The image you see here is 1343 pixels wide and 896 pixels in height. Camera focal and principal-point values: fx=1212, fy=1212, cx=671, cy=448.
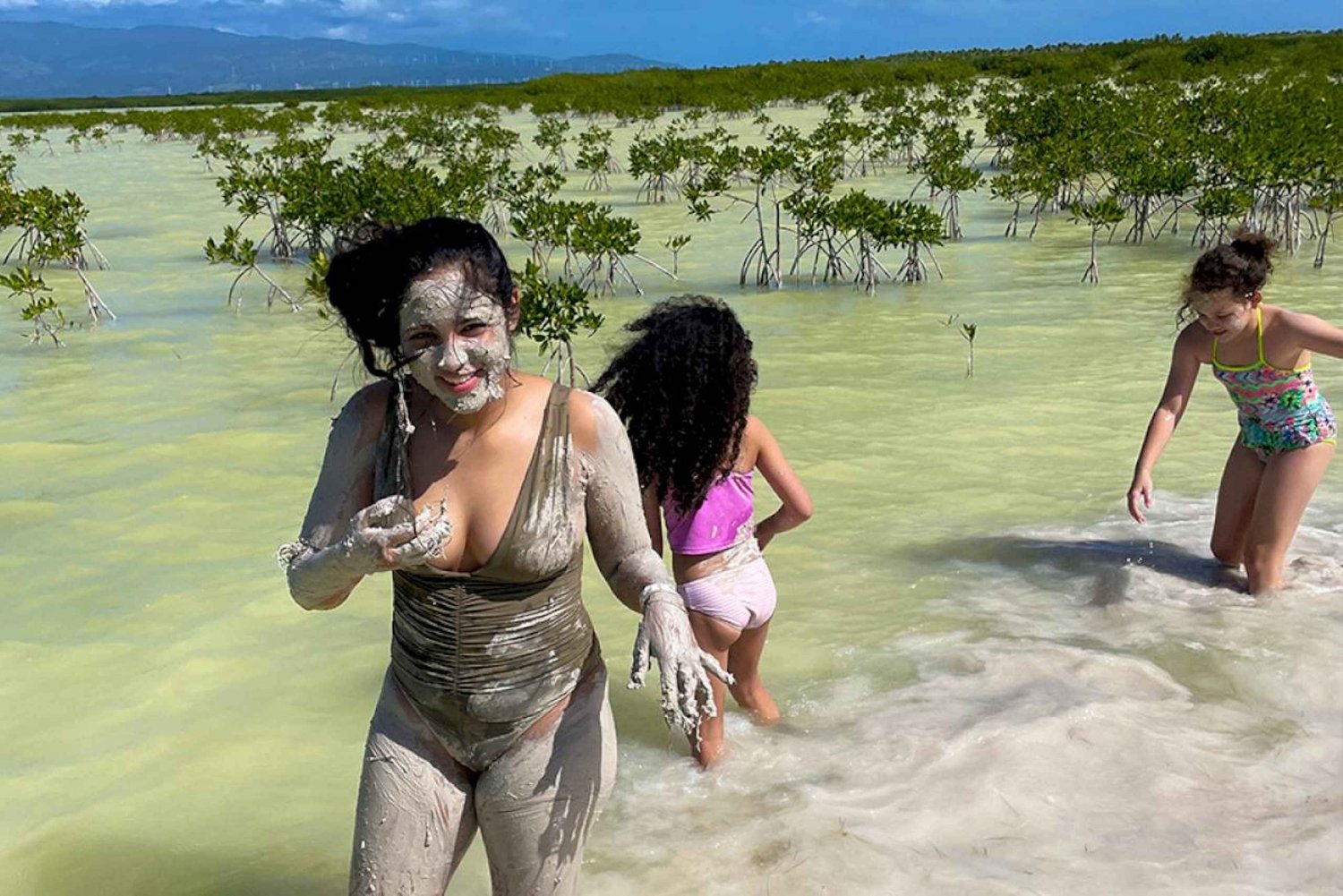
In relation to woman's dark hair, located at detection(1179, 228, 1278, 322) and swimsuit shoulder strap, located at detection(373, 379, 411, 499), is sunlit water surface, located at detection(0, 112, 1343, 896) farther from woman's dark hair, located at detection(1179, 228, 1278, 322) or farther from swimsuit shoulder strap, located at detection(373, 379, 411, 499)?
swimsuit shoulder strap, located at detection(373, 379, 411, 499)

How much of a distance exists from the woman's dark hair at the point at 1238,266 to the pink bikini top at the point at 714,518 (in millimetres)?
1915

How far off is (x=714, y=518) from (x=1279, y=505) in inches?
90.8

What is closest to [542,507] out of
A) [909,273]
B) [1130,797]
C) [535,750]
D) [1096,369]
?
[535,750]

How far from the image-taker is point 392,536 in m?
1.84

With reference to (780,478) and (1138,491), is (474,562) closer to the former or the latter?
(780,478)

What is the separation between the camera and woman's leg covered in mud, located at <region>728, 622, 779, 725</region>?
3.49 meters

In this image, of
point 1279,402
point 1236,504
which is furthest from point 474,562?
point 1236,504

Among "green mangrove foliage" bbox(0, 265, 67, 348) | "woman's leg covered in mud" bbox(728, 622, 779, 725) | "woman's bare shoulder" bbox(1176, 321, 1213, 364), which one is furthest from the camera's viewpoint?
"green mangrove foliage" bbox(0, 265, 67, 348)

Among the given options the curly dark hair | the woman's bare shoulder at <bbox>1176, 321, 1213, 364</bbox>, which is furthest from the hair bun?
the curly dark hair

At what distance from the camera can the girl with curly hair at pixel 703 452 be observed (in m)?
3.05

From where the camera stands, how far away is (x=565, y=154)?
24.1 metres

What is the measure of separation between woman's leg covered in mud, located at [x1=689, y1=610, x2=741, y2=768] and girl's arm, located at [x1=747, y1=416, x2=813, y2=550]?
37 centimetres

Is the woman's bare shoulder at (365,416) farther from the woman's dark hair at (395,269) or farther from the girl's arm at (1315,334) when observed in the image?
the girl's arm at (1315,334)

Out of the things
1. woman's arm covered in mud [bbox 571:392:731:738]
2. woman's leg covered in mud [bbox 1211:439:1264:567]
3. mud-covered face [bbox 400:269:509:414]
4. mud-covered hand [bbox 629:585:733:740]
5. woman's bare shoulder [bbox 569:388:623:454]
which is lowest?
woman's leg covered in mud [bbox 1211:439:1264:567]
